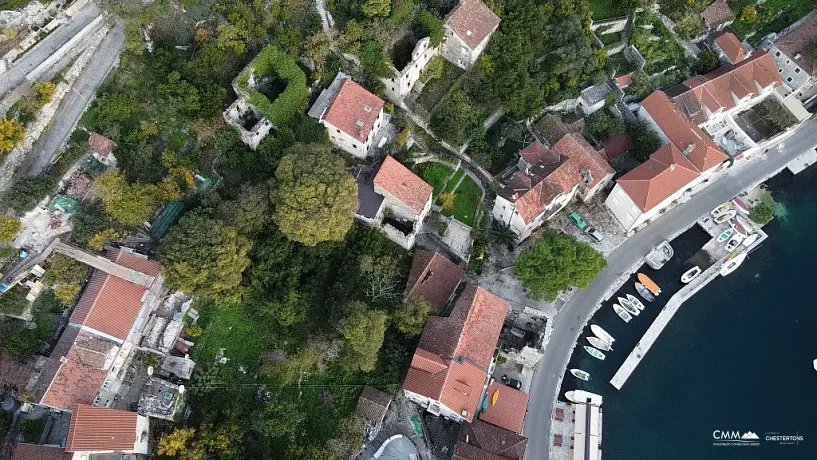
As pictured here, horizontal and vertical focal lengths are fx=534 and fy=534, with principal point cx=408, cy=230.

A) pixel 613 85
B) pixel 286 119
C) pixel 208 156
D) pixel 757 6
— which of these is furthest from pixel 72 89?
pixel 757 6

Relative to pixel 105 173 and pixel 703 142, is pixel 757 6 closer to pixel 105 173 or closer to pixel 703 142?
pixel 703 142

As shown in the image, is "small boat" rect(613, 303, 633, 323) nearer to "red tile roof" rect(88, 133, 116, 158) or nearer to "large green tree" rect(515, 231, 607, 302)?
"large green tree" rect(515, 231, 607, 302)

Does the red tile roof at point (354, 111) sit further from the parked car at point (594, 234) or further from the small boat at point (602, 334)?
the small boat at point (602, 334)

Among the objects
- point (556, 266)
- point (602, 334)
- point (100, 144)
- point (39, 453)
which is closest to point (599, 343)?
point (602, 334)

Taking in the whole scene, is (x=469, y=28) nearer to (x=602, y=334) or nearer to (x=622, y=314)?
(x=622, y=314)

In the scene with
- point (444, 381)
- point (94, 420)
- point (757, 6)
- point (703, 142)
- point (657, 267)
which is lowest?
point (94, 420)

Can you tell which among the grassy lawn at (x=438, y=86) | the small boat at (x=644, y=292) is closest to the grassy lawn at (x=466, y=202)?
the grassy lawn at (x=438, y=86)

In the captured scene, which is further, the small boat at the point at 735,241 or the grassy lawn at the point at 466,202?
the small boat at the point at 735,241
